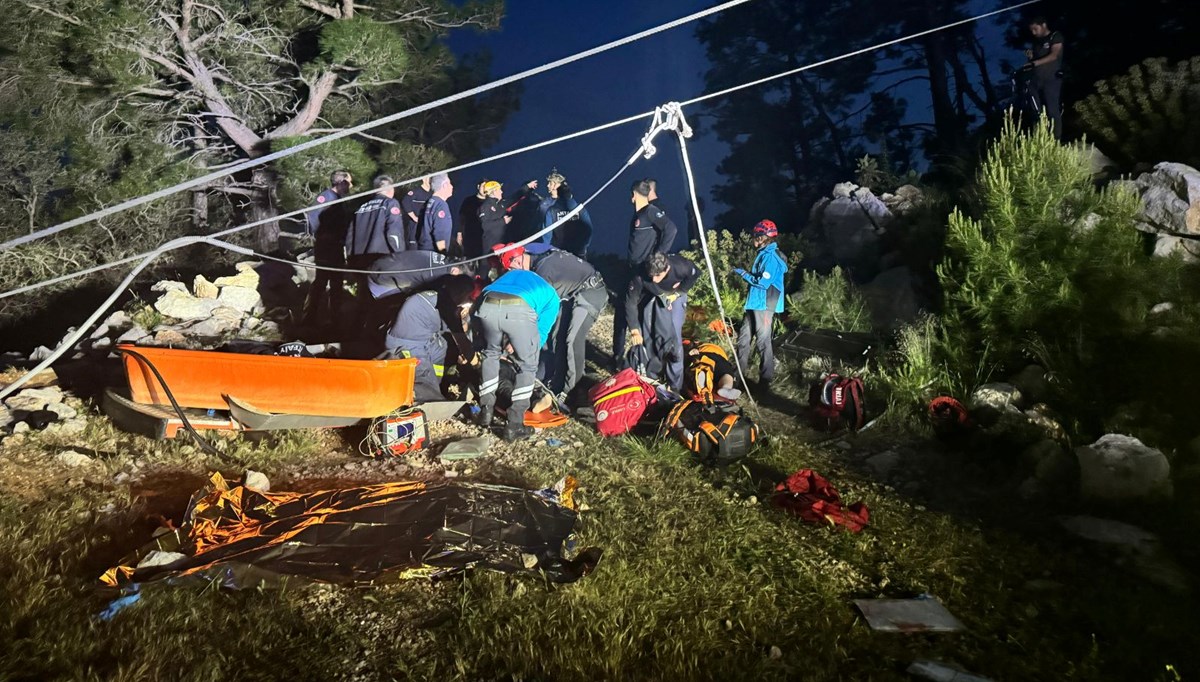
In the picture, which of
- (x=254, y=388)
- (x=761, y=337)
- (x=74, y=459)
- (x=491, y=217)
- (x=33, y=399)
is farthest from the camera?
(x=491, y=217)

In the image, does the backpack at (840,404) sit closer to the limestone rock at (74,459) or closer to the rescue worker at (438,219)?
the rescue worker at (438,219)

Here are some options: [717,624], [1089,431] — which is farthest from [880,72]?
[717,624]

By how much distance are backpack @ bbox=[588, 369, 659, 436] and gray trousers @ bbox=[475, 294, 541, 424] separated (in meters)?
0.67

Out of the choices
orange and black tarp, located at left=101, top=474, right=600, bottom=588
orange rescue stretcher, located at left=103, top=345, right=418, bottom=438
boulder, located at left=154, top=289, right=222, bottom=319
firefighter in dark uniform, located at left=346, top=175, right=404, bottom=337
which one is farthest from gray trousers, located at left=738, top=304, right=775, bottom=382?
boulder, located at left=154, top=289, right=222, bottom=319

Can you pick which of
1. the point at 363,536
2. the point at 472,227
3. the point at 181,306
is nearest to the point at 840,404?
the point at 363,536

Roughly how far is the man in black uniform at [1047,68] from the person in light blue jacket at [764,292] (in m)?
3.59

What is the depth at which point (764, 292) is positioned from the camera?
684cm

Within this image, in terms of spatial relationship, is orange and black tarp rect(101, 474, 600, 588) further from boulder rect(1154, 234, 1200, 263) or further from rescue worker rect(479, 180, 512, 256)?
boulder rect(1154, 234, 1200, 263)

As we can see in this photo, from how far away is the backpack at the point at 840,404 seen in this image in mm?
5715

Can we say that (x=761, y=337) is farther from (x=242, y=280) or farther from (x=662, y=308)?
(x=242, y=280)

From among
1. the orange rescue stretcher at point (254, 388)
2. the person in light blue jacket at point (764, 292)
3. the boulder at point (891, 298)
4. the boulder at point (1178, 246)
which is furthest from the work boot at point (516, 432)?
the boulder at point (1178, 246)

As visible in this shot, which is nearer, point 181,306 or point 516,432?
point 516,432

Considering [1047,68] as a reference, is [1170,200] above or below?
below

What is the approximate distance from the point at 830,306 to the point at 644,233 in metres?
3.21
